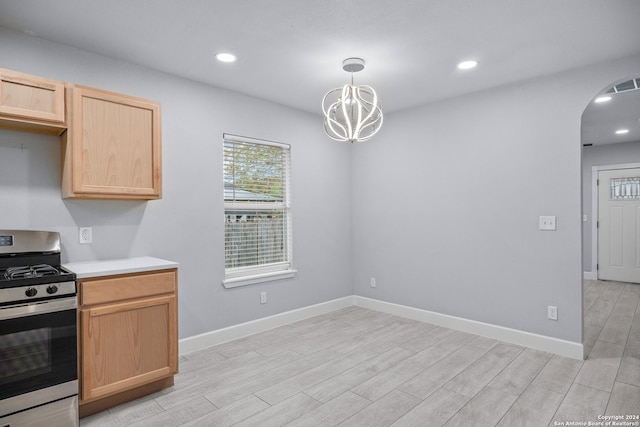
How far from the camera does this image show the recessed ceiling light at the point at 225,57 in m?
2.84

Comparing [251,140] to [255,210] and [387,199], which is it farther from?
[387,199]

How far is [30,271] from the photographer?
7.12 feet

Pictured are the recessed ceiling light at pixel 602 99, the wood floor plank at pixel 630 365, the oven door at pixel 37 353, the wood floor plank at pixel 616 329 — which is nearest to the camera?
the oven door at pixel 37 353

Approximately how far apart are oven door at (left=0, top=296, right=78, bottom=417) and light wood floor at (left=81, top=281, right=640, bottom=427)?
1.22 ft

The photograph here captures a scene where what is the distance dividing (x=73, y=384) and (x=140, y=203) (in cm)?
139

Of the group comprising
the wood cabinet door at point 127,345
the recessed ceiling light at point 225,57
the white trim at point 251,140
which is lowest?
the wood cabinet door at point 127,345

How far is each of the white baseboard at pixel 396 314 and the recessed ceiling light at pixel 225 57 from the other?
2370 mm

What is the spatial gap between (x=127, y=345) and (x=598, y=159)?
782cm

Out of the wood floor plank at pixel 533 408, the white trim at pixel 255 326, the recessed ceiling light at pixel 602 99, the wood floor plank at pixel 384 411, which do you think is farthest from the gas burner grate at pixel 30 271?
the recessed ceiling light at pixel 602 99

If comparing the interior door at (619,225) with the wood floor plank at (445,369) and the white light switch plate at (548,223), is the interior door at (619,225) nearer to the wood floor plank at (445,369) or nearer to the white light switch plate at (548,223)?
the white light switch plate at (548,223)

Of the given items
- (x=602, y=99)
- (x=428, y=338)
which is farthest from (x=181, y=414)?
(x=602, y=99)

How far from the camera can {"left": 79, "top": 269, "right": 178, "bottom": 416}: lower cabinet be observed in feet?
7.34

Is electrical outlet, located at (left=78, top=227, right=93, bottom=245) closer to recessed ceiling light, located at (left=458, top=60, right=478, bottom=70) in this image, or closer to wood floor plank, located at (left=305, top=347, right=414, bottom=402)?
wood floor plank, located at (left=305, top=347, right=414, bottom=402)

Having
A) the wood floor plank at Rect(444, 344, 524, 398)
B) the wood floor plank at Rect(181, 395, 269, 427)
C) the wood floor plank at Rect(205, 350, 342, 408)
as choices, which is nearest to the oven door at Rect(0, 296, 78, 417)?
the wood floor plank at Rect(181, 395, 269, 427)
